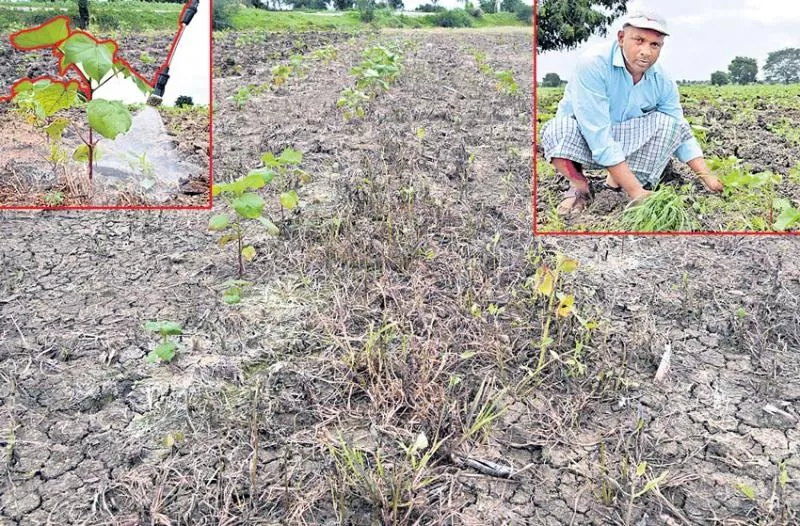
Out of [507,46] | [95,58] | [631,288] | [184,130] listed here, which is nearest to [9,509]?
[95,58]

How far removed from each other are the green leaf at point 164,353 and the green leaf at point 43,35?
1224 mm

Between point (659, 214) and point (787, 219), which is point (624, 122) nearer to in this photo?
point (659, 214)

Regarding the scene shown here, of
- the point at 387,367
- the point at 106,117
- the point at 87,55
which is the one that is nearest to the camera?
the point at 387,367

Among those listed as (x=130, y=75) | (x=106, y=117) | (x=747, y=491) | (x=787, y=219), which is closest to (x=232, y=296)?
(x=106, y=117)

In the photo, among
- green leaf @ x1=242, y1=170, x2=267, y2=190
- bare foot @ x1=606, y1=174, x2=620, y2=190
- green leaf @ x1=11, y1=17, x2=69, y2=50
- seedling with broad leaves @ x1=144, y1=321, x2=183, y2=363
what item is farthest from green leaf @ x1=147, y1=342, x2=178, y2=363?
bare foot @ x1=606, y1=174, x2=620, y2=190

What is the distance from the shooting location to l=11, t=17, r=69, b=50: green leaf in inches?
110

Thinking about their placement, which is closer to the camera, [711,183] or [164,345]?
[164,345]

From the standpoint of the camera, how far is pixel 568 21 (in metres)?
2.58

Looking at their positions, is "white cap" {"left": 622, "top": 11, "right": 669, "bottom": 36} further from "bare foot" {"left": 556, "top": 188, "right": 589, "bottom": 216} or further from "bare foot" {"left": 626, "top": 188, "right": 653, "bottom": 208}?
"bare foot" {"left": 556, "top": 188, "right": 589, "bottom": 216}

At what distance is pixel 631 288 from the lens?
342 cm

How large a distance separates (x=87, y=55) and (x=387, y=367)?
1654 mm

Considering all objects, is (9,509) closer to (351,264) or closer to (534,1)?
(351,264)

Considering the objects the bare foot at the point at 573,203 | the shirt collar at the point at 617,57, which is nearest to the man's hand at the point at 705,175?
the bare foot at the point at 573,203

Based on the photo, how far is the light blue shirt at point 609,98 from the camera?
3.06 metres
